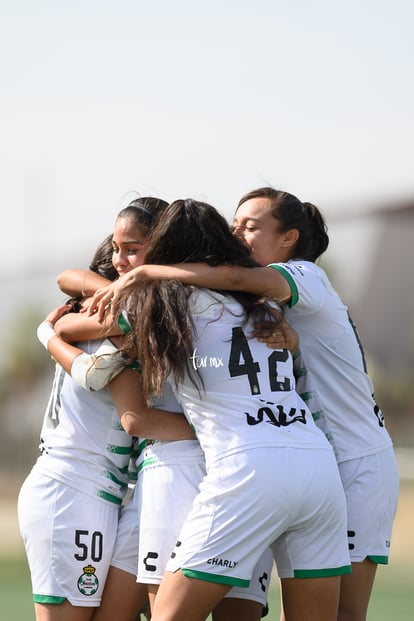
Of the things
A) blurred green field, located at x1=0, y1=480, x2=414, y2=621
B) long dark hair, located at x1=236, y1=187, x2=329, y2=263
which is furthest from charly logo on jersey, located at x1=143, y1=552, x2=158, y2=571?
blurred green field, located at x1=0, y1=480, x2=414, y2=621

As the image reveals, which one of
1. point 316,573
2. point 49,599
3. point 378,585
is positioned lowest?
point 378,585

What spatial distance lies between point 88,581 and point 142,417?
20.9 inches

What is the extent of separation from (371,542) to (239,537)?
2.06 ft

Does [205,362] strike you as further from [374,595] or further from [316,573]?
[374,595]

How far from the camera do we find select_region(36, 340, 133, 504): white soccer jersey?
323 centimetres

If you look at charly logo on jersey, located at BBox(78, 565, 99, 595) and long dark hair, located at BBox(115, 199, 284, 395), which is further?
charly logo on jersey, located at BBox(78, 565, 99, 595)

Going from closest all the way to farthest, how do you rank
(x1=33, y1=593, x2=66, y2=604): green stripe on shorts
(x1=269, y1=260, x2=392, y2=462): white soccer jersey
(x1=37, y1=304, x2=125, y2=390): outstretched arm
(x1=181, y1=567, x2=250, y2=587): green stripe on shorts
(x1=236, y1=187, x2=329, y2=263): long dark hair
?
(x1=181, y1=567, x2=250, y2=587): green stripe on shorts, (x1=37, y1=304, x2=125, y2=390): outstretched arm, (x1=33, y1=593, x2=66, y2=604): green stripe on shorts, (x1=269, y1=260, x2=392, y2=462): white soccer jersey, (x1=236, y1=187, x2=329, y2=263): long dark hair

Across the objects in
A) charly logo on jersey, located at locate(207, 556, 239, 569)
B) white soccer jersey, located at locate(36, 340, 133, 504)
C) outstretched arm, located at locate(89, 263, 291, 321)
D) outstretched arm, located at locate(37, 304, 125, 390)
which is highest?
outstretched arm, located at locate(89, 263, 291, 321)

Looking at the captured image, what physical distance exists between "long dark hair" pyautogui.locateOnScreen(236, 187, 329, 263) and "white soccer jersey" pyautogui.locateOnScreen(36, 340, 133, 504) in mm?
749

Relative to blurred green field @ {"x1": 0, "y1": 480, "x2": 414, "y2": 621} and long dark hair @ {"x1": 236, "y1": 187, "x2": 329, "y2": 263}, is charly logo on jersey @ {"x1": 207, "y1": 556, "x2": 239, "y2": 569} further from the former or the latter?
blurred green field @ {"x1": 0, "y1": 480, "x2": 414, "y2": 621}

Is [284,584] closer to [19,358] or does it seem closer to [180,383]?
[180,383]

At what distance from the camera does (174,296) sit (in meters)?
2.96

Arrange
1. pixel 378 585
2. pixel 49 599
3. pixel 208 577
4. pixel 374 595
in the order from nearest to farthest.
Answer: pixel 208 577 → pixel 49 599 → pixel 374 595 → pixel 378 585

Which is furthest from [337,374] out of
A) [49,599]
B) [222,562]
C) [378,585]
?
[378,585]
